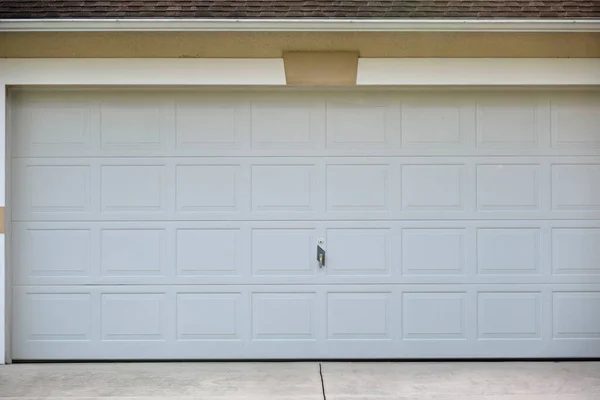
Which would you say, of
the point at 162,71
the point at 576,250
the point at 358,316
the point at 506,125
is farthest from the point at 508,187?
the point at 162,71

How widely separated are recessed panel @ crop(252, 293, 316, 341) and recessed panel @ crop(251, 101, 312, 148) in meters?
1.48

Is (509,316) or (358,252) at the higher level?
(358,252)

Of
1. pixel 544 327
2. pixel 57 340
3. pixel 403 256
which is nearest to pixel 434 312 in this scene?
pixel 403 256

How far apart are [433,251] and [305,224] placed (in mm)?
1277

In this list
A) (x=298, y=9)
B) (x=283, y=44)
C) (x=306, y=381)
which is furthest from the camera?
(x=283, y=44)

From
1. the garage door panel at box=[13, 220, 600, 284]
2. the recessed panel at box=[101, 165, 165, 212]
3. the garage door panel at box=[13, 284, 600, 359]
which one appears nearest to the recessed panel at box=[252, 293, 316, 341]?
the garage door panel at box=[13, 284, 600, 359]

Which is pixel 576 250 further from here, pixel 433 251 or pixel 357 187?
pixel 357 187

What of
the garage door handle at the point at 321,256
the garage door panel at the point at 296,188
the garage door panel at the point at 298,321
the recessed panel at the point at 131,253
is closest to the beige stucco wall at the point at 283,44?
the garage door panel at the point at 296,188

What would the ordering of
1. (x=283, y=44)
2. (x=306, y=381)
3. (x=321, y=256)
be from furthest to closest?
(x=321, y=256) → (x=283, y=44) → (x=306, y=381)

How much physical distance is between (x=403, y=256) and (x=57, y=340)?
137 inches

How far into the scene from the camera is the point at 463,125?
6402 mm

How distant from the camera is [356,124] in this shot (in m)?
6.41

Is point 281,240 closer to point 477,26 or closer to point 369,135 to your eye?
point 369,135

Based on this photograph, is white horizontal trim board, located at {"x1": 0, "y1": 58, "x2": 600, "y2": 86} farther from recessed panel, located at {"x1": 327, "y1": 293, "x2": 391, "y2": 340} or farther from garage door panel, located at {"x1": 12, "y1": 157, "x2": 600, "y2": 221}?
recessed panel, located at {"x1": 327, "y1": 293, "x2": 391, "y2": 340}
